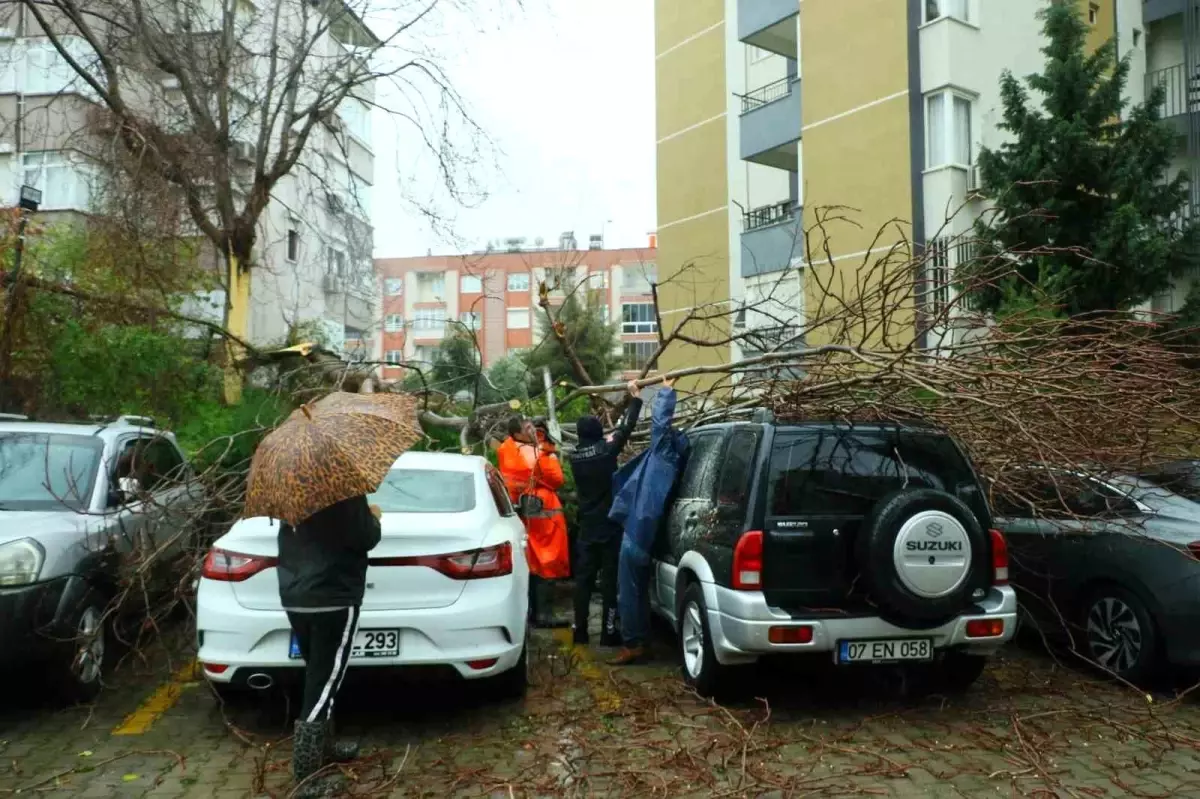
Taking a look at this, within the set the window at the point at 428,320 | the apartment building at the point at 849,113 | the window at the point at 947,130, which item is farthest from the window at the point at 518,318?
the window at the point at 947,130

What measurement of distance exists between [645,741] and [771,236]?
59.2ft

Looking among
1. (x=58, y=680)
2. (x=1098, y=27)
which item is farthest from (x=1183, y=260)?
(x=58, y=680)

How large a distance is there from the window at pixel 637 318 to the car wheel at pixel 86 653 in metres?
63.7

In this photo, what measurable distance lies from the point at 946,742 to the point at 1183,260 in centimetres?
1263

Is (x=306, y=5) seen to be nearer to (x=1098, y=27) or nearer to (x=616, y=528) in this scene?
(x=616, y=528)

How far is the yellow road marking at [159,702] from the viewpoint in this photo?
5.94 meters

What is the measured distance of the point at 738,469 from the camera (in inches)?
242

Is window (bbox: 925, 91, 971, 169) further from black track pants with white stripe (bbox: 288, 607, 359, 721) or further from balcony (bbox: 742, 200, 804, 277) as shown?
black track pants with white stripe (bbox: 288, 607, 359, 721)

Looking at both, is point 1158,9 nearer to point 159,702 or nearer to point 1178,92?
point 1178,92

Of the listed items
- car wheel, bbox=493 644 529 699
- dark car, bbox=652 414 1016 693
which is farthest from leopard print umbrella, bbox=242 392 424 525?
dark car, bbox=652 414 1016 693

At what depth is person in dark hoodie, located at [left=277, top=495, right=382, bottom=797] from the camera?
15.4 ft

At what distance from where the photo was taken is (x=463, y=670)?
5.56 meters

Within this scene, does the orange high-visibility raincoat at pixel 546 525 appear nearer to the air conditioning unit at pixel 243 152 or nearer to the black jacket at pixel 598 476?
the black jacket at pixel 598 476

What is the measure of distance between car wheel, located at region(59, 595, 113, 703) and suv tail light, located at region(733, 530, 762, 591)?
12.7ft
